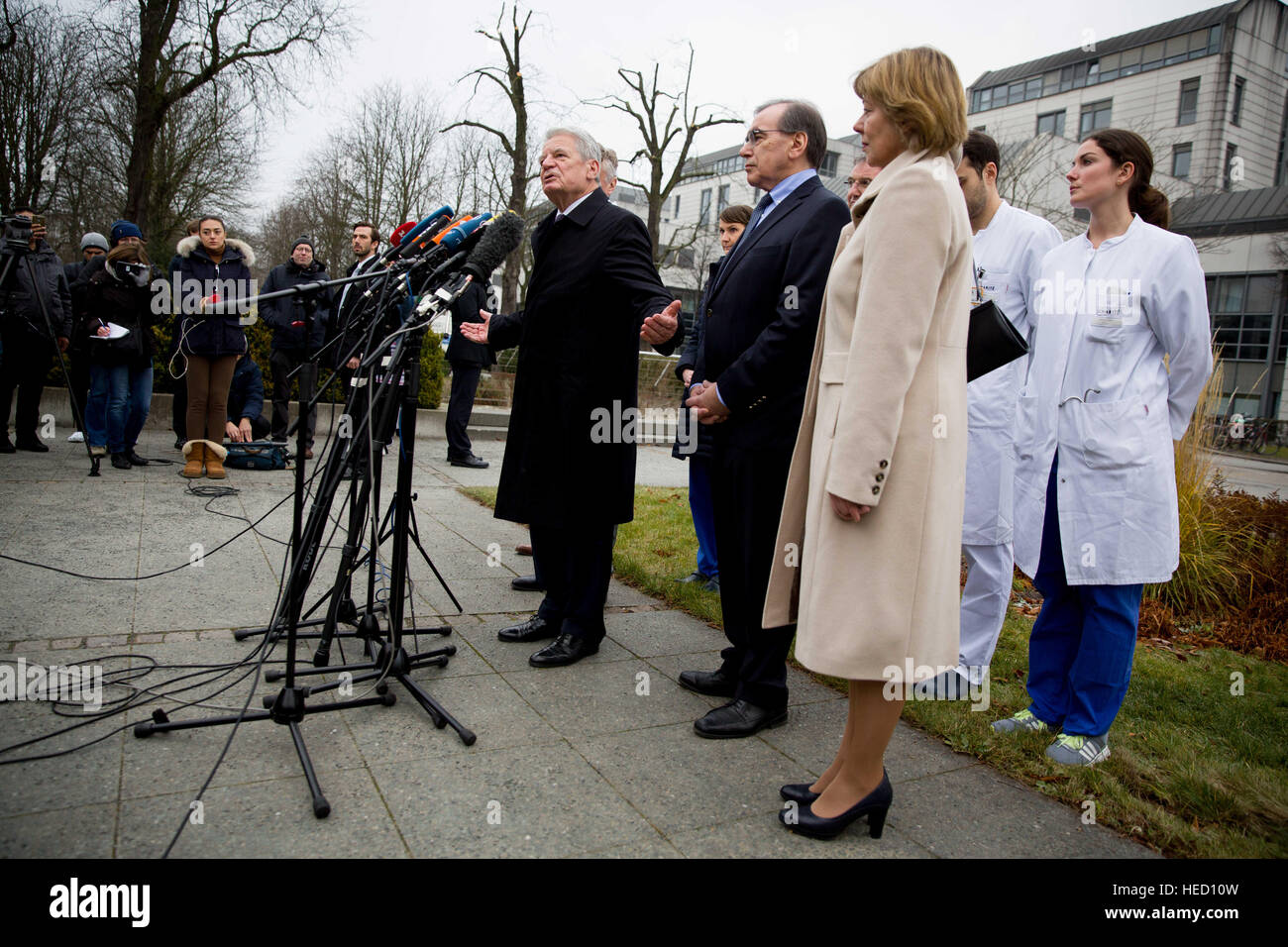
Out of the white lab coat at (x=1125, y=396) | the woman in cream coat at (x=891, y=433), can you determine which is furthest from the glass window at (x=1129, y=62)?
the woman in cream coat at (x=891, y=433)

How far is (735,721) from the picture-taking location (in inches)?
130

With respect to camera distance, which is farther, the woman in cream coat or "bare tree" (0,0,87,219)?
"bare tree" (0,0,87,219)

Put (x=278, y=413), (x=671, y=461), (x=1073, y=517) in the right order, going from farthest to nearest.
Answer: (x=671, y=461)
(x=278, y=413)
(x=1073, y=517)

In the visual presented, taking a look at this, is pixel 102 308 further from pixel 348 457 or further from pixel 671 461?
pixel 671 461

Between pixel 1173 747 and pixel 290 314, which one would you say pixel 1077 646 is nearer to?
pixel 1173 747

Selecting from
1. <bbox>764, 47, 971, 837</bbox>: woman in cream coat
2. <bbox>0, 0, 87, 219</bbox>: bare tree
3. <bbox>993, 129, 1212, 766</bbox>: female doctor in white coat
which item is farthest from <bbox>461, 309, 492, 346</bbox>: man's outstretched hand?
<bbox>0, 0, 87, 219</bbox>: bare tree

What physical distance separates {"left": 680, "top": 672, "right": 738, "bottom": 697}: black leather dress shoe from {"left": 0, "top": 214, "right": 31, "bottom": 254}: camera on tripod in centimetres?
681

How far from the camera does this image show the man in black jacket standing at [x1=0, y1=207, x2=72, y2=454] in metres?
8.23

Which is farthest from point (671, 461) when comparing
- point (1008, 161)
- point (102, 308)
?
point (1008, 161)

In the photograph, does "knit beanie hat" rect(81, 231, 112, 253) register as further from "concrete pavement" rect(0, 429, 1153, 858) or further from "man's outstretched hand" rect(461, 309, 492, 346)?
"man's outstretched hand" rect(461, 309, 492, 346)

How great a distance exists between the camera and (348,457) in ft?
10.0

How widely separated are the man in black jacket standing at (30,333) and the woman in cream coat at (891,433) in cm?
812
